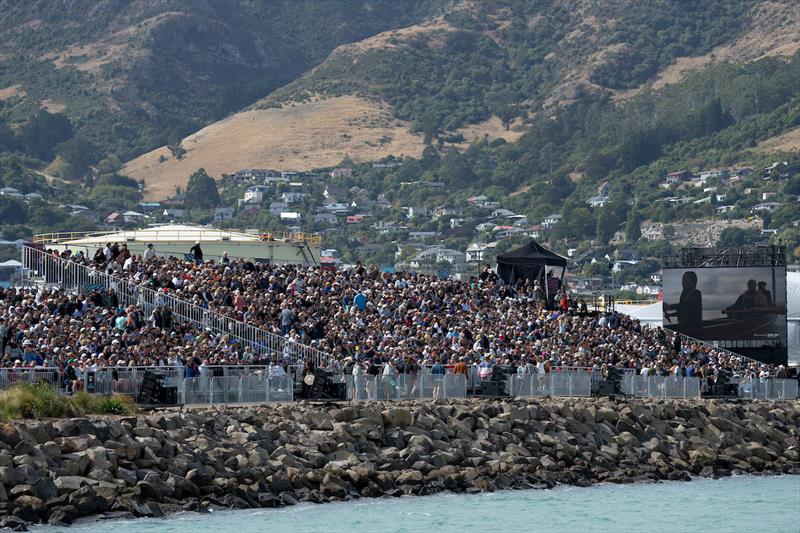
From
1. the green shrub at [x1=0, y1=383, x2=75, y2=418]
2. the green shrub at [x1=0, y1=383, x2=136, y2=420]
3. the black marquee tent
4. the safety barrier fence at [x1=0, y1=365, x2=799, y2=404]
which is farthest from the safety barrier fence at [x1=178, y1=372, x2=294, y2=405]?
the black marquee tent

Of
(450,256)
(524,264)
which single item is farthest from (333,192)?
(524,264)

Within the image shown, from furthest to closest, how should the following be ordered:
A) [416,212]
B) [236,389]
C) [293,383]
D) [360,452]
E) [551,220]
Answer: [416,212] → [551,220] → [293,383] → [236,389] → [360,452]

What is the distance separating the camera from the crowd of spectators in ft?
114

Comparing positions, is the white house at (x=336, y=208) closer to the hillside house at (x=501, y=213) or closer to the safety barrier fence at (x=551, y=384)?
the hillside house at (x=501, y=213)

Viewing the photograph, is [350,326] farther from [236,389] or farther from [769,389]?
[769,389]

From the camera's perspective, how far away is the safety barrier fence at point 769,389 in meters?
44.2

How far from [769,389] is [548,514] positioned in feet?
49.6

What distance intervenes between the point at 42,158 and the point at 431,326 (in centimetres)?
16295

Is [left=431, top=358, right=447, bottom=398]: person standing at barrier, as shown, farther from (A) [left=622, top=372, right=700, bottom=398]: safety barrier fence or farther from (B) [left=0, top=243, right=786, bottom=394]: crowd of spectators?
(A) [left=622, top=372, right=700, bottom=398]: safety barrier fence

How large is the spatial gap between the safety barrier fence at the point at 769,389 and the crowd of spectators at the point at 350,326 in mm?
837

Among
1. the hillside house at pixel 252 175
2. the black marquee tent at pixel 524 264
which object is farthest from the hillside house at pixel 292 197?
the black marquee tent at pixel 524 264

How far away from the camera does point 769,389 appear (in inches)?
1758

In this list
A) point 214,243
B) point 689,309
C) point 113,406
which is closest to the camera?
point 113,406

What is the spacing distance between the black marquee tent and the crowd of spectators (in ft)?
4.78
